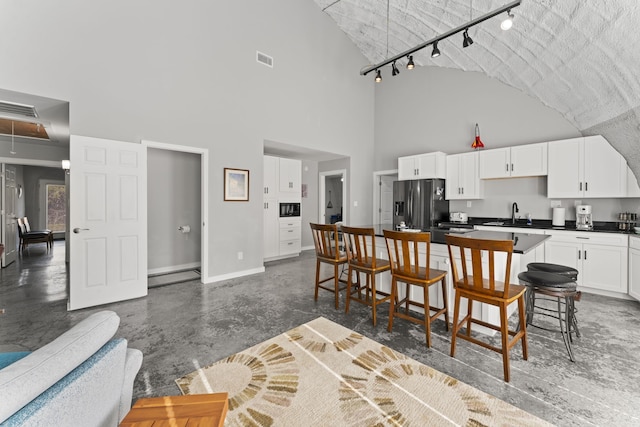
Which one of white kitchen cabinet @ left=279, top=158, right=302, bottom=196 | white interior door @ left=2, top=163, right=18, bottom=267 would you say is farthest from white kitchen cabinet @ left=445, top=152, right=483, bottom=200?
white interior door @ left=2, top=163, right=18, bottom=267

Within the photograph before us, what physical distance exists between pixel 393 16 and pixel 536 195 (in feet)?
13.4

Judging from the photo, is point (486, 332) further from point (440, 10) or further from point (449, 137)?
point (440, 10)

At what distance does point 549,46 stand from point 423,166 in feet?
8.62

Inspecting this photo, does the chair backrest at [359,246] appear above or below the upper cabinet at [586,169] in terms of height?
below

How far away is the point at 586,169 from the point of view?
12.8 feet

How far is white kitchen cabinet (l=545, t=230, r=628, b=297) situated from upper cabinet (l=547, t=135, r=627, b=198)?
0.66 m

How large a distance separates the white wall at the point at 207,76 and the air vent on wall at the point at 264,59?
8 centimetres

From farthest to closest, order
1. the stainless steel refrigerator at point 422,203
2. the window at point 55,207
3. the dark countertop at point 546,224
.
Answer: the window at point 55,207 → the stainless steel refrigerator at point 422,203 → the dark countertop at point 546,224

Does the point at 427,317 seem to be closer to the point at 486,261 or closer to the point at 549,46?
the point at 486,261

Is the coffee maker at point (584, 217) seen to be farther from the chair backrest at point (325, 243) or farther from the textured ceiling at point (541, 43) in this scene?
the chair backrest at point (325, 243)

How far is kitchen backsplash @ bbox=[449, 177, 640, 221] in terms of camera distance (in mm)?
3979

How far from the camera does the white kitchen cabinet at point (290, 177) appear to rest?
19.5 ft

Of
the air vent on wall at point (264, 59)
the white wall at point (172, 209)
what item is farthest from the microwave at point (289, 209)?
the air vent on wall at point (264, 59)

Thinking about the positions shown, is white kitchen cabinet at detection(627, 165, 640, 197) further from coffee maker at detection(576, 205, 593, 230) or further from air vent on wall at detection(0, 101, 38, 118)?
air vent on wall at detection(0, 101, 38, 118)
